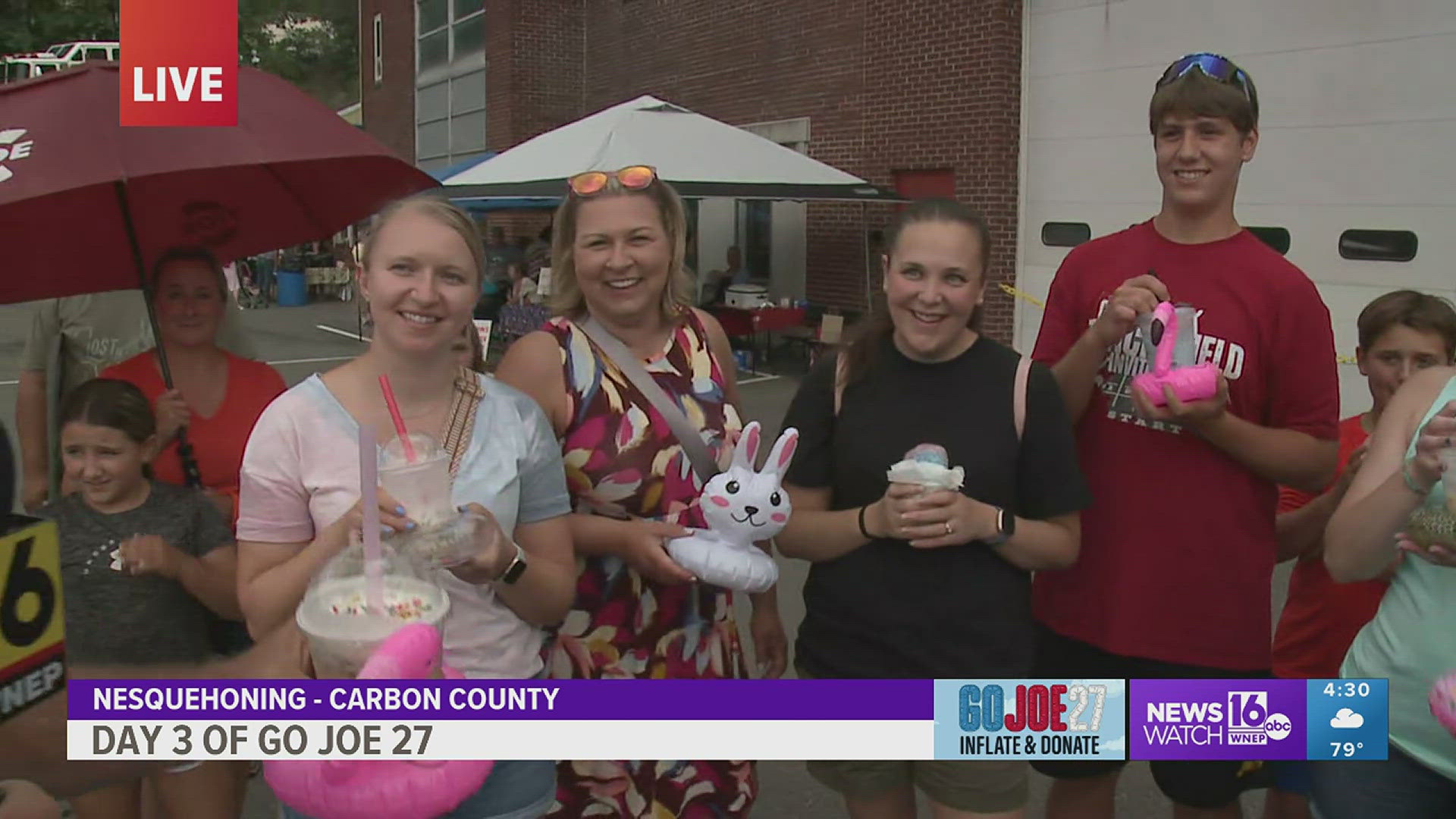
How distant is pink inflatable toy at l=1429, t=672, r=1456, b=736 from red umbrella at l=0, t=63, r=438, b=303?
2.69 m

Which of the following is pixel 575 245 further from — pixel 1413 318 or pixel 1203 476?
pixel 1413 318

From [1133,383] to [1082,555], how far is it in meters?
0.45

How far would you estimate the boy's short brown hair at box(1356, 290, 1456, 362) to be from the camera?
2.71 m

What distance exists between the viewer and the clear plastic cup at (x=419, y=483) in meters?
1.78

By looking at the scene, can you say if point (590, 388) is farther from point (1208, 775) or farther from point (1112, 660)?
point (1208, 775)

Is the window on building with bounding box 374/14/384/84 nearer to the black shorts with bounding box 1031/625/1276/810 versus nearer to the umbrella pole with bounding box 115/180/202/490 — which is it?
the umbrella pole with bounding box 115/180/202/490

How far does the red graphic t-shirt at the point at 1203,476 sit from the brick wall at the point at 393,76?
83.9 ft

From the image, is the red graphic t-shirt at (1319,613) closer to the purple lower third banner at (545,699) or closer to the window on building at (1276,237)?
the purple lower third banner at (545,699)

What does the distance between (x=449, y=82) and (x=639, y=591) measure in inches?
954

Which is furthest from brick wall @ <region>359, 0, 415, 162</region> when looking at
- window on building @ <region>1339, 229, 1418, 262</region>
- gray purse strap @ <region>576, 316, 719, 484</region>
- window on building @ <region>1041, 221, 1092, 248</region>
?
gray purse strap @ <region>576, 316, 719, 484</region>

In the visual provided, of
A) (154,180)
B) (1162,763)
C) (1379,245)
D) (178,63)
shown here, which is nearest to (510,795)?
(1162,763)

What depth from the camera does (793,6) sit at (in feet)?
48.5

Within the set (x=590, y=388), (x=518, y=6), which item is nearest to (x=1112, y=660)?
(x=590, y=388)

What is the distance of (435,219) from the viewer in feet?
6.57
